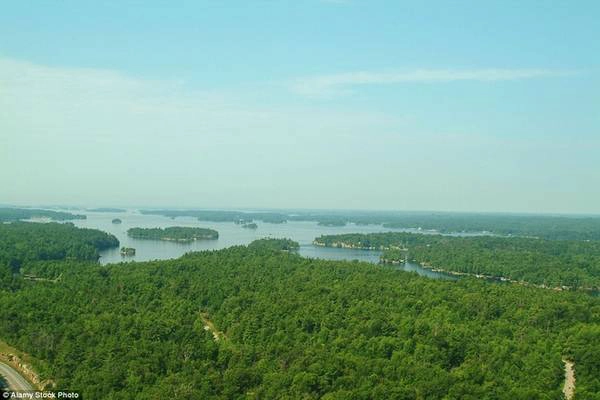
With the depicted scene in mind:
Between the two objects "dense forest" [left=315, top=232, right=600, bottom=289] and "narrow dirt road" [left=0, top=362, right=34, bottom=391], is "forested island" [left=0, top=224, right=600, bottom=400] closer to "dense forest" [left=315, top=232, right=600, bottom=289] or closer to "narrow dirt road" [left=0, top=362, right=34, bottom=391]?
"narrow dirt road" [left=0, top=362, right=34, bottom=391]

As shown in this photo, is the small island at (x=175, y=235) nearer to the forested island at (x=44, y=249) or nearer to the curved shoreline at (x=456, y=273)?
the forested island at (x=44, y=249)

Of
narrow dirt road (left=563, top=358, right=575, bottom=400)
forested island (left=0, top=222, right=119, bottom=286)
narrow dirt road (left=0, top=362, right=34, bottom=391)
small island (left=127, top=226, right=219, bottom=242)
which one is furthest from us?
small island (left=127, top=226, right=219, bottom=242)

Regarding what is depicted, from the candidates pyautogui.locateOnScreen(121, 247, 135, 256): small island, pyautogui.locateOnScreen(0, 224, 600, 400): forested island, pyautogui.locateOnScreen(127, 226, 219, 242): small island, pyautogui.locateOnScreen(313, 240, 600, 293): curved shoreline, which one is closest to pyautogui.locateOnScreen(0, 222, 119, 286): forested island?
pyautogui.locateOnScreen(121, 247, 135, 256): small island

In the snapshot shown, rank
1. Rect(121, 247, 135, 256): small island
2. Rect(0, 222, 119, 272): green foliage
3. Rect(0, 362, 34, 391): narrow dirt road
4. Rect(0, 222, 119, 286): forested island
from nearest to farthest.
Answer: Rect(0, 362, 34, 391): narrow dirt road
Rect(0, 222, 119, 286): forested island
Rect(0, 222, 119, 272): green foliage
Rect(121, 247, 135, 256): small island

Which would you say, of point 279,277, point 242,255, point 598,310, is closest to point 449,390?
point 598,310

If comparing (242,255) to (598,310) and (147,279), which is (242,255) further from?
(598,310)

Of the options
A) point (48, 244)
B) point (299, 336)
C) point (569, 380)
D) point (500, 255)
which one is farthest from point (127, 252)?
point (569, 380)

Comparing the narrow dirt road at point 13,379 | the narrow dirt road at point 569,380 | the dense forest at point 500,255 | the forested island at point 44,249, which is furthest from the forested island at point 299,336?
the dense forest at point 500,255
